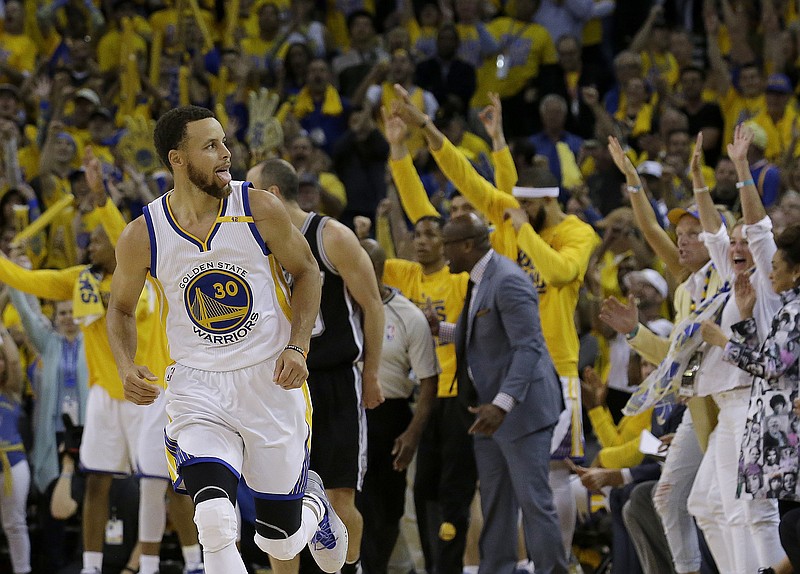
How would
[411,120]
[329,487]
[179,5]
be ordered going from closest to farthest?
[329,487] → [411,120] → [179,5]

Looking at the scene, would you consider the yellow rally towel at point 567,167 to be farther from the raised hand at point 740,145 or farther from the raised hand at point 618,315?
the raised hand at point 740,145

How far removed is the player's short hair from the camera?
18.4ft

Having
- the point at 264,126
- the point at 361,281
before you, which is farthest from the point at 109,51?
the point at 361,281

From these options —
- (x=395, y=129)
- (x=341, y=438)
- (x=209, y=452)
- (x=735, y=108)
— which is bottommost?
(x=209, y=452)

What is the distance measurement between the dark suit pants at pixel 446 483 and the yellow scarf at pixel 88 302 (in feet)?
7.63

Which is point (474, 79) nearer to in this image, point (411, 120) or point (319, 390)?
point (411, 120)

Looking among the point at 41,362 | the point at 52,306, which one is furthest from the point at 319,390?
the point at 52,306

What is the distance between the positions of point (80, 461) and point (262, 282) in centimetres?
418

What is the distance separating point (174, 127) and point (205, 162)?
0.69ft

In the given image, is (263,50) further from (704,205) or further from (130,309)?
(130,309)

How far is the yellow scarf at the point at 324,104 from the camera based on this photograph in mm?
14203

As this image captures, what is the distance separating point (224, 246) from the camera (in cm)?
553

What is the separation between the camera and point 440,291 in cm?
905

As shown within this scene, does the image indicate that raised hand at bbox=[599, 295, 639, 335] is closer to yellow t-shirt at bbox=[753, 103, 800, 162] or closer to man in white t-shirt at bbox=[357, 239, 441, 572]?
man in white t-shirt at bbox=[357, 239, 441, 572]
